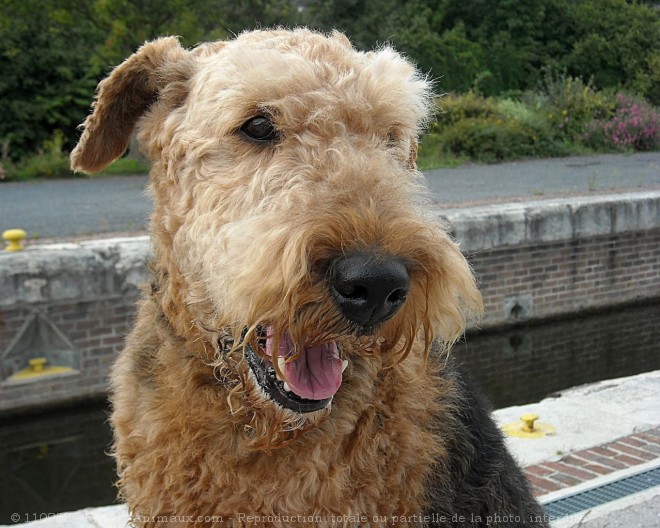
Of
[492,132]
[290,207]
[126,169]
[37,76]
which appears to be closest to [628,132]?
[492,132]

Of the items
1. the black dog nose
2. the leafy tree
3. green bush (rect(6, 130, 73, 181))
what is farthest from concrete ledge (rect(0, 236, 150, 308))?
the leafy tree

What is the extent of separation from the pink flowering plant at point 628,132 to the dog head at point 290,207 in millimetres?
17462

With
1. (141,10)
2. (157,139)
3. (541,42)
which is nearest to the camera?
(157,139)

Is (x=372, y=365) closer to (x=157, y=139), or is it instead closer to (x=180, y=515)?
(x=180, y=515)

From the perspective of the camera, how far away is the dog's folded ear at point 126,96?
236cm

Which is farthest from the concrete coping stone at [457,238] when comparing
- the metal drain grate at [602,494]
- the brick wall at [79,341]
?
the metal drain grate at [602,494]

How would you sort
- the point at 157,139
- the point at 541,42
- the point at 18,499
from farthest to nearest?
the point at 541,42
the point at 18,499
the point at 157,139

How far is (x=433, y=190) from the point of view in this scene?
34.0 feet

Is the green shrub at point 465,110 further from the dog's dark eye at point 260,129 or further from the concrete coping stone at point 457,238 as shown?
the dog's dark eye at point 260,129

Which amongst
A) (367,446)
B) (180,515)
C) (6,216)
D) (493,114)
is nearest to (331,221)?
(367,446)

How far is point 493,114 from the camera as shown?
17.7 meters

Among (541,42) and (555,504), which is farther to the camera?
(541,42)

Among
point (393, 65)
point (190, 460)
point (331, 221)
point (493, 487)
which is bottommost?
point (493, 487)

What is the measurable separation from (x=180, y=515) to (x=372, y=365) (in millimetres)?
675
